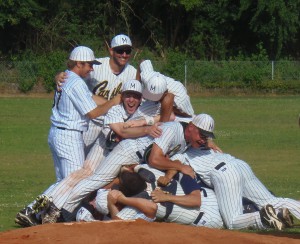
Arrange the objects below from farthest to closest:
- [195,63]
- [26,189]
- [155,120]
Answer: [195,63], [26,189], [155,120]

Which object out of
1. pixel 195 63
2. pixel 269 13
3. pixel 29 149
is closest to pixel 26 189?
pixel 29 149

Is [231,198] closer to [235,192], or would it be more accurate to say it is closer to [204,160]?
[235,192]

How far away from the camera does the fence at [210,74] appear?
1538 inches

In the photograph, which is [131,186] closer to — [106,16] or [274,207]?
[274,207]

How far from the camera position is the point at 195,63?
40.4 m

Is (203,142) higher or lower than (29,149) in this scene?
higher

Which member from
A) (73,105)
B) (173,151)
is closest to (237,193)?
(173,151)

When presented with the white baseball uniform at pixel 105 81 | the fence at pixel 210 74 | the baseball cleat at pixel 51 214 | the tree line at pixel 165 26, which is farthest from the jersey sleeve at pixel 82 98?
the tree line at pixel 165 26

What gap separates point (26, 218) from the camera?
9086 mm

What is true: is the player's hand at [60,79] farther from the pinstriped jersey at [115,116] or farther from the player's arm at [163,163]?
the player's arm at [163,163]

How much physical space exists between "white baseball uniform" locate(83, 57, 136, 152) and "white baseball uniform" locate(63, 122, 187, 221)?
3.27 ft

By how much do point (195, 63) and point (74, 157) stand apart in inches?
1223

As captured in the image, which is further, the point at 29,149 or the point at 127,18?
the point at 127,18

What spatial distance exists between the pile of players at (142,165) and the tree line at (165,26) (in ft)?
116
